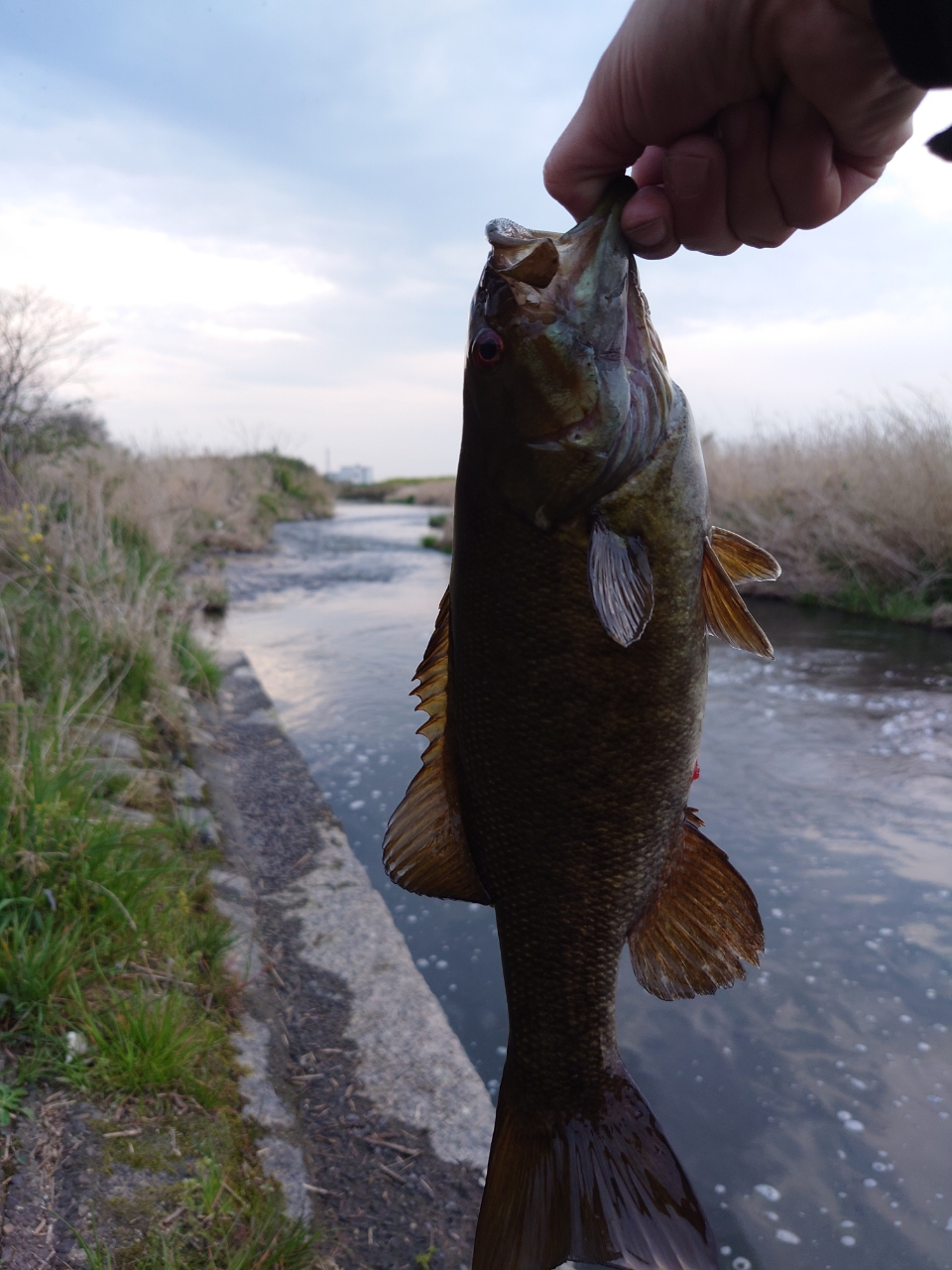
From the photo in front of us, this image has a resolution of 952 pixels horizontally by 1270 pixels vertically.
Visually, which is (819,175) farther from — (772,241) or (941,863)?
(941,863)

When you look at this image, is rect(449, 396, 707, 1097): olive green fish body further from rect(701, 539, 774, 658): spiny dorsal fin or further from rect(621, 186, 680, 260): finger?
rect(621, 186, 680, 260): finger

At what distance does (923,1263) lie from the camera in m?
2.70

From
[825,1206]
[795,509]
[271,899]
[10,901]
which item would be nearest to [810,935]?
[825,1206]

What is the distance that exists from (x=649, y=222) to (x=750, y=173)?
1.37 feet

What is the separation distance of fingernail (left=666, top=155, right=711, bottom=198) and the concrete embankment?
300 centimetres

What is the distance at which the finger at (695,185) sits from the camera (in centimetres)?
164

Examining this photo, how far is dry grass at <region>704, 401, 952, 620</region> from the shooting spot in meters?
11.0

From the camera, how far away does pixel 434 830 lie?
62.5 inches

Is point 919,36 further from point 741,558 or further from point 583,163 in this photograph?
point 741,558

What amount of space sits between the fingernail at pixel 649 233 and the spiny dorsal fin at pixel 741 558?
56 cm

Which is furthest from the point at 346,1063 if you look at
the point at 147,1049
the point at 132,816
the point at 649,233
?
the point at 649,233

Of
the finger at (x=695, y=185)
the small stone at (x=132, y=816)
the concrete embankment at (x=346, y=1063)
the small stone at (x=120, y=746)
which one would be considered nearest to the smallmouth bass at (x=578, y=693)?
the finger at (x=695, y=185)

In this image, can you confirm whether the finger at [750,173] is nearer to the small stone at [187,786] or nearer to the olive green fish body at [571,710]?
the olive green fish body at [571,710]

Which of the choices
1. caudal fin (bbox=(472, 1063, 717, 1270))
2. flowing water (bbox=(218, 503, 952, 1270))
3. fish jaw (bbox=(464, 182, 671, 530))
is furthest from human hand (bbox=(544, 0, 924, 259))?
flowing water (bbox=(218, 503, 952, 1270))
